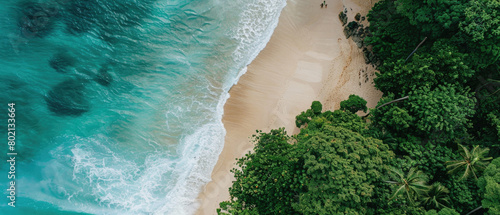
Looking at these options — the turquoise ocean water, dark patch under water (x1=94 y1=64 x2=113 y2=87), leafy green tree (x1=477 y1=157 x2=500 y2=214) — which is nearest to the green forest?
leafy green tree (x1=477 y1=157 x2=500 y2=214)

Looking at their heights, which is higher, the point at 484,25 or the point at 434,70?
the point at 484,25

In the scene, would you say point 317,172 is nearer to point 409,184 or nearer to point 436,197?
point 409,184

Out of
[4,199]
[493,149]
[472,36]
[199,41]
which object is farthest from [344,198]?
[4,199]

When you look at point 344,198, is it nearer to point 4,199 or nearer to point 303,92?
point 303,92

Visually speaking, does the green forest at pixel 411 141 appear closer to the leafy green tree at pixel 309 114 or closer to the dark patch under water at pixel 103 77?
the leafy green tree at pixel 309 114

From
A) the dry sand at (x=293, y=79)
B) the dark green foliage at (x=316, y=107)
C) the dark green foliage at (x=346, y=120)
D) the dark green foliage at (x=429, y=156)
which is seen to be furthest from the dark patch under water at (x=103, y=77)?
the dark green foliage at (x=429, y=156)

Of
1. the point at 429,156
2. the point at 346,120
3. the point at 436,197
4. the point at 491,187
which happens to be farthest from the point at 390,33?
the point at 491,187
